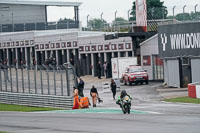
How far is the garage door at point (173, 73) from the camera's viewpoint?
48.4 metres

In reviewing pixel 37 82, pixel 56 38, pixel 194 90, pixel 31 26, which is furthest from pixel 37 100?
pixel 31 26

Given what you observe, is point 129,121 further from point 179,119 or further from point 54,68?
point 54,68

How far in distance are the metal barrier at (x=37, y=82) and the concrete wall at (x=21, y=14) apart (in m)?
41.4

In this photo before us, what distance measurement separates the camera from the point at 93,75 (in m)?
67.9

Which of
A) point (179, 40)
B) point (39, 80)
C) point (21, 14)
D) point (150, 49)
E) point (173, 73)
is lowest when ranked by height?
point (173, 73)

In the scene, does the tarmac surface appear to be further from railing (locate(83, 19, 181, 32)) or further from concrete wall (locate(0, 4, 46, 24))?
concrete wall (locate(0, 4, 46, 24))

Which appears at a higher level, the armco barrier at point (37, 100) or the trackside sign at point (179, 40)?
Answer: the trackside sign at point (179, 40)

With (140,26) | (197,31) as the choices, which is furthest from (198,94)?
(140,26)

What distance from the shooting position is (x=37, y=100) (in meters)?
40.4

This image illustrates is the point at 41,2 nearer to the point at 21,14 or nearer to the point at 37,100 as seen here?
the point at 21,14

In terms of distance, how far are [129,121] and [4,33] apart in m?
59.2

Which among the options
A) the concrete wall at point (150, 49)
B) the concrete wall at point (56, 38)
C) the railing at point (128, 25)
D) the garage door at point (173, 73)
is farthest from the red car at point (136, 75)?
the concrete wall at point (56, 38)

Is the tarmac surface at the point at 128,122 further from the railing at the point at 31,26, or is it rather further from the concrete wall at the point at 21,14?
the concrete wall at the point at 21,14

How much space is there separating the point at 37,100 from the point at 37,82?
1.20 metres
